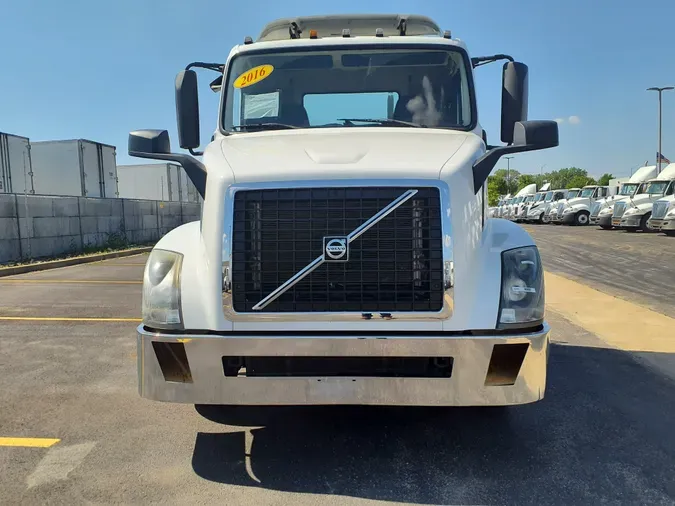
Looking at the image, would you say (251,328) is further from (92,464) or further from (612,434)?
(612,434)

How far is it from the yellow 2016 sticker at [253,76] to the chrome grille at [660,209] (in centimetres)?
2128

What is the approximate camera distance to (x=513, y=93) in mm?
4277

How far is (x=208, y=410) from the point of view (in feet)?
13.7

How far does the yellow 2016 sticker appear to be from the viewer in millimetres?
4324

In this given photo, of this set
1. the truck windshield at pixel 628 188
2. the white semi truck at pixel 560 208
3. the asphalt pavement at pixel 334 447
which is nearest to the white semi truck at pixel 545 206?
the white semi truck at pixel 560 208

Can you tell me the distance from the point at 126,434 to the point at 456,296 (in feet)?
7.80

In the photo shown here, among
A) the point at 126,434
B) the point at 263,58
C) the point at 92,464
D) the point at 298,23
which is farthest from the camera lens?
the point at 298,23

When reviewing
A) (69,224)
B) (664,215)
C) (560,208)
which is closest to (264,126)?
(69,224)

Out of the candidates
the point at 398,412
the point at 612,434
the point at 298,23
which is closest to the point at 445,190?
the point at 398,412

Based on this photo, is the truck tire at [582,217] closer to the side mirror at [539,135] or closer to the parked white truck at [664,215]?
the parked white truck at [664,215]

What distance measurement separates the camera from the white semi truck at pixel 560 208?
3528 cm

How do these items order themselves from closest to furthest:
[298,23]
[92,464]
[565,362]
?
[92,464] < [298,23] < [565,362]

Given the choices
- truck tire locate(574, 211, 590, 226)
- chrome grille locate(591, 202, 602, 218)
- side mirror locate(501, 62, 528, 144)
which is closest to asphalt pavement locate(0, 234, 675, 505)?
side mirror locate(501, 62, 528, 144)

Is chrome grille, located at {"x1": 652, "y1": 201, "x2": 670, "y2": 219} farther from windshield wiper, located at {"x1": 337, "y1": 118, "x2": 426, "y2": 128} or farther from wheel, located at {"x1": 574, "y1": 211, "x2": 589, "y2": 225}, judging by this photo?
windshield wiper, located at {"x1": 337, "y1": 118, "x2": 426, "y2": 128}
